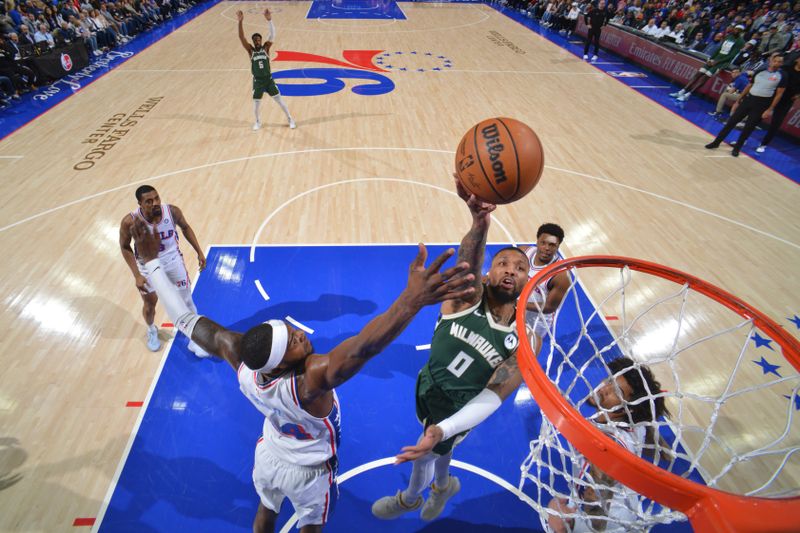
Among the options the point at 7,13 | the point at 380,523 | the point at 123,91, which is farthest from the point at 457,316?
the point at 7,13

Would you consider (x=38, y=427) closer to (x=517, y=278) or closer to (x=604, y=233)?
(x=517, y=278)

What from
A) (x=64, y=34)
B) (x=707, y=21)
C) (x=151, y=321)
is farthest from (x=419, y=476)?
(x=707, y=21)

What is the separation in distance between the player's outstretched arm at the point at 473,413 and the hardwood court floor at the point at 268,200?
111 inches

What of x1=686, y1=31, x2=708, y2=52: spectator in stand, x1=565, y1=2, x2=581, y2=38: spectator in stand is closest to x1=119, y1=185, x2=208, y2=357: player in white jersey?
x1=686, y1=31, x2=708, y2=52: spectator in stand

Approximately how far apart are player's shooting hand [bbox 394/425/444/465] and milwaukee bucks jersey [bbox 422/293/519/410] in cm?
51

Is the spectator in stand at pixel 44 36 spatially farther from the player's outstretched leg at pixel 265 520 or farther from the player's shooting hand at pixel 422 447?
→ the player's shooting hand at pixel 422 447

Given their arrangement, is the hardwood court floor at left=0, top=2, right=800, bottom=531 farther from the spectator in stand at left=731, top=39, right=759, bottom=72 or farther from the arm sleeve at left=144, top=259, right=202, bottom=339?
the spectator in stand at left=731, top=39, right=759, bottom=72

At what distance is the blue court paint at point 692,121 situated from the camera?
8664 mm

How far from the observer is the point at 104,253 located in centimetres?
565

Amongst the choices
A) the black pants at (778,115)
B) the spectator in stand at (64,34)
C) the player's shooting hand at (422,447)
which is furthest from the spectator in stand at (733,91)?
the spectator in stand at (64,34)

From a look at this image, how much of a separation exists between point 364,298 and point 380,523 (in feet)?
7.96

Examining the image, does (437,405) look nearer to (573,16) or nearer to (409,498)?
(409,498)

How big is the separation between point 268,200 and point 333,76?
6.90 m

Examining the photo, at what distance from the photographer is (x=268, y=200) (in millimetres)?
6828
